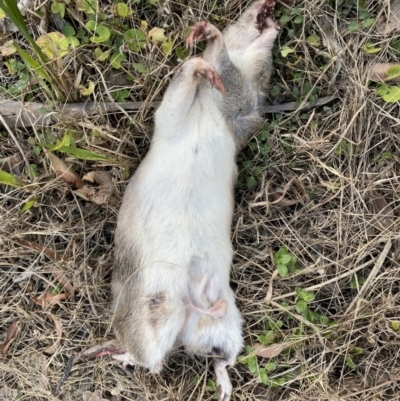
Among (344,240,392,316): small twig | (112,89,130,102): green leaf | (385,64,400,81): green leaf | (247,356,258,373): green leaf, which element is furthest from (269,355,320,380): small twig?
(112,89,130,102): green leaf

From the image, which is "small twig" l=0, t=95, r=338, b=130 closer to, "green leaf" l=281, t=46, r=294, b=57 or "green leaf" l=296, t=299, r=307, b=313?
"green leaf" l=281, t=46, r=294, b=57

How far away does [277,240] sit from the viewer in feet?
10.5

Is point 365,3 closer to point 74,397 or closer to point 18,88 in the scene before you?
point 18,88

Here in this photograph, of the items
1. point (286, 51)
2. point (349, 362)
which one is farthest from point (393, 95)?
point (349, 362)

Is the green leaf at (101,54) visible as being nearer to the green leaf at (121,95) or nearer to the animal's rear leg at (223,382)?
the green leaf at (121,95)

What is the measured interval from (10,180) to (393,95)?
7.76ft

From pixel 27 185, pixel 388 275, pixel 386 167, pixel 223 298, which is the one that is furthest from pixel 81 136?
pixel 388 275

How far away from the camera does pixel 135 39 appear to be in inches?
124

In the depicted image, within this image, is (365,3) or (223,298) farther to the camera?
(365,3)

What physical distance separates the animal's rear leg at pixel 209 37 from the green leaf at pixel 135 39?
1.22 feet

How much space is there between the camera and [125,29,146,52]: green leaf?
3.14 metres

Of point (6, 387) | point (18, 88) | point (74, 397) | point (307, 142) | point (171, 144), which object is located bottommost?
point (74, 397)

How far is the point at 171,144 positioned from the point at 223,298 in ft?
3.13

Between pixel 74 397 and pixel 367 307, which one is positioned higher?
pixel 74 397
